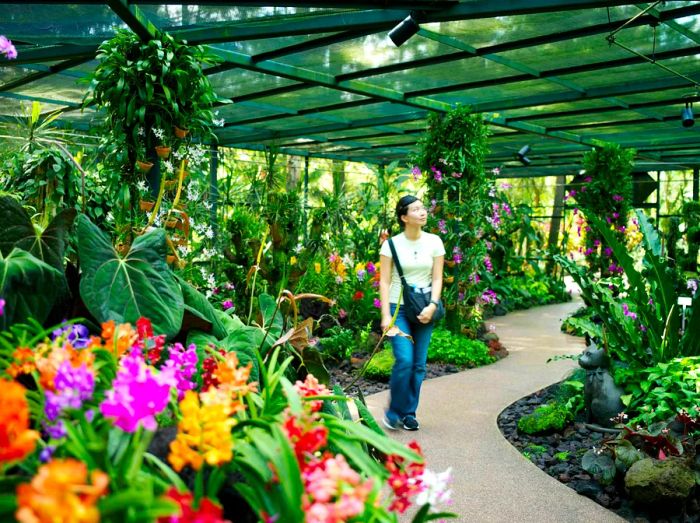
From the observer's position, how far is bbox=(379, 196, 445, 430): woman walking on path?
13.5 ft

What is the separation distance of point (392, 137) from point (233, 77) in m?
5.19

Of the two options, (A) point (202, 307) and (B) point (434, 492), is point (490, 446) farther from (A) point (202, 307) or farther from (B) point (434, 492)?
(B) point (434, 492)

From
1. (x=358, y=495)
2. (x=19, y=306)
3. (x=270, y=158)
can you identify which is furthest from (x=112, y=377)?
(x=270, y=158)

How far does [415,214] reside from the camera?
411cm

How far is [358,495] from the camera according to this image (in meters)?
0.75

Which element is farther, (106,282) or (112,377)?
(106,282)

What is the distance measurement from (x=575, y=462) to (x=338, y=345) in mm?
2889

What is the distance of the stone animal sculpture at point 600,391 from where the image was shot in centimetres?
400

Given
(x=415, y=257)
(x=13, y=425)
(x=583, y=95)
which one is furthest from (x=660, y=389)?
(x=583, y=95)

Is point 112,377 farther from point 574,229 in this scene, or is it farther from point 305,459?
point 574,229

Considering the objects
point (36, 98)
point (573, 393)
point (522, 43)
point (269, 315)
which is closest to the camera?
point (269, 315)

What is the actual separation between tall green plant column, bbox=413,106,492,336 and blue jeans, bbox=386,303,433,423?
2.98m

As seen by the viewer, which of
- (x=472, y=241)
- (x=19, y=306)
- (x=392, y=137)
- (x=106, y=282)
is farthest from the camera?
(x=392, y=137)

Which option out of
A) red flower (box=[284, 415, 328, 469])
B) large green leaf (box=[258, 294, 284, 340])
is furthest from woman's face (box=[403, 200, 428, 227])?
red flower (box=[284, 415, 328, 469])
